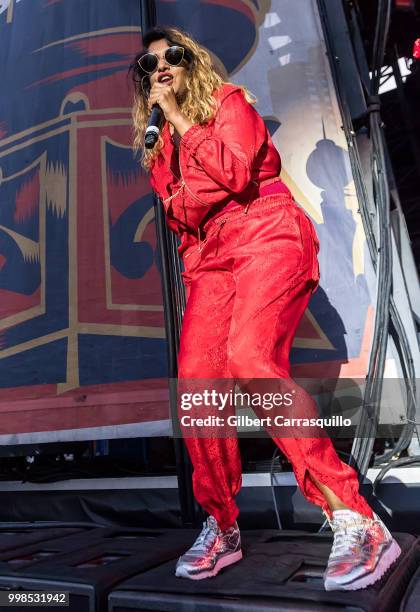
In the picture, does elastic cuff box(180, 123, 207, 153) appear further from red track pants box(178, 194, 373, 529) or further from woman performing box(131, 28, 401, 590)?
red track pants box(178, 194, 373, 529)

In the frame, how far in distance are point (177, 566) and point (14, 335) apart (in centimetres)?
A: 149

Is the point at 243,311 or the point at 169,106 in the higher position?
the point at 169,106

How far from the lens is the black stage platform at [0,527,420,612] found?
31.2 inches

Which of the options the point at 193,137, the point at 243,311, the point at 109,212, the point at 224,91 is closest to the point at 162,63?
the point at 224,91

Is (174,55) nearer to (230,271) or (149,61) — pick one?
(149,61)

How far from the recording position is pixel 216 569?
3.26ft

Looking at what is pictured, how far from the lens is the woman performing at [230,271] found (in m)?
0.94

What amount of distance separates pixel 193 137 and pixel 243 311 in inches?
15.5

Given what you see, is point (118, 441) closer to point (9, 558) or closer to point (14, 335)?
point (14, 335)

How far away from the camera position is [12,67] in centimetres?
256

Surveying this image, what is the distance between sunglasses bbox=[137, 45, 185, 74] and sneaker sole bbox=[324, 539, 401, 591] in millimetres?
1194

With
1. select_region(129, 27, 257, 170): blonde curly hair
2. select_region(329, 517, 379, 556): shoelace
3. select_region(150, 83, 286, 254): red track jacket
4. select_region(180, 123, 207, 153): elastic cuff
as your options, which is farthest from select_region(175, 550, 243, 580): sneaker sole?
select_region(129, 27, 257, 170): blonde curly hair

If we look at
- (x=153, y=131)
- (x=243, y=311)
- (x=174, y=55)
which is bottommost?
(x=243, y=311)

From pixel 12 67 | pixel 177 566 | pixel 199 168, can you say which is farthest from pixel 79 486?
pixel 12 67
